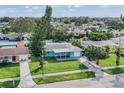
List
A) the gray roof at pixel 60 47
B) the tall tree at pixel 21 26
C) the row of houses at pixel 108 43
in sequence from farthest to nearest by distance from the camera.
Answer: the row of houses at pixel 108 43 → the tall tree at pixel 21 26 → the gray roof at pixel 60 47

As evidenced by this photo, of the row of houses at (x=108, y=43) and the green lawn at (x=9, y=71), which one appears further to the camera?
the row of houses at (x=108, y=43)

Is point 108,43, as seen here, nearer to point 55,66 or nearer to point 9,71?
point 55,66

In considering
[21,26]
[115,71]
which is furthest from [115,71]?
[21,26]

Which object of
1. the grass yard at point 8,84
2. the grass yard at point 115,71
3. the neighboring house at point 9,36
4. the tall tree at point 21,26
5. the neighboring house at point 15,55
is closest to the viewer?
the grass yard at point 8,84

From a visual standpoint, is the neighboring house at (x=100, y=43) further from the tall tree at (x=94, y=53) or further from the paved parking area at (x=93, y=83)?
the paved parking area at (x=93, y=83)

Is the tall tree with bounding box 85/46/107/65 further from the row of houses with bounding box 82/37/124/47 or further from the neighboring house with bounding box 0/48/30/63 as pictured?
the neighboring house with bounding box 0/48/30/63

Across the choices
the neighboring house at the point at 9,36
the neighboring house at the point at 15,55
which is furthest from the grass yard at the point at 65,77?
the neighboring house at the point at 9,36
